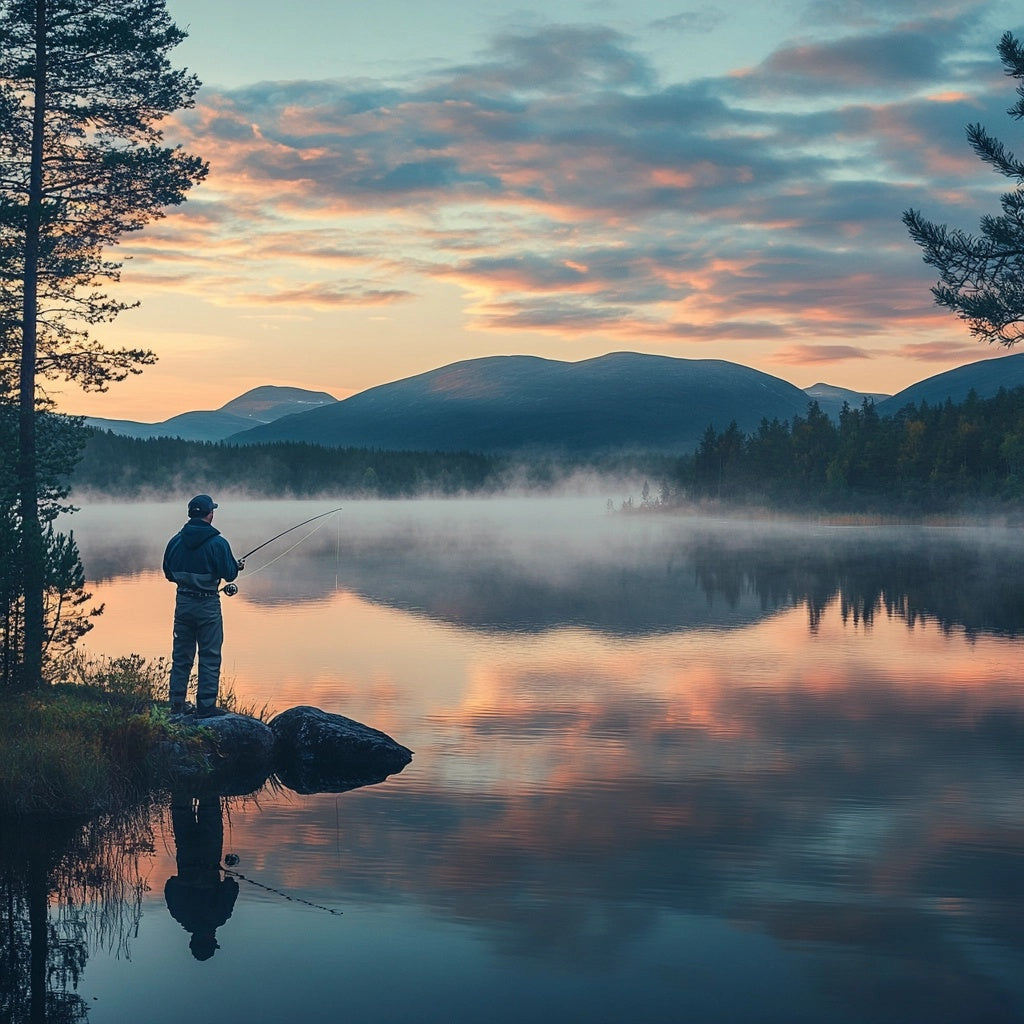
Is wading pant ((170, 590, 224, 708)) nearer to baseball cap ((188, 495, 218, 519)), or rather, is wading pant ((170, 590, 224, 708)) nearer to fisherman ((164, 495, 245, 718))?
fisherman ((164, 495, 245, 718))

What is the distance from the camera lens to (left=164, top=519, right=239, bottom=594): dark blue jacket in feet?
52.1

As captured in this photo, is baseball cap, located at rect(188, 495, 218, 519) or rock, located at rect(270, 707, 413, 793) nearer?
rock, located at rect(270, 707, 413, 793)

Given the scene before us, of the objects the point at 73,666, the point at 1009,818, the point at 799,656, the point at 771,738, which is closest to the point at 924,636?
the point at 799,656

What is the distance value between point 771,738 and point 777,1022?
34.5 ft

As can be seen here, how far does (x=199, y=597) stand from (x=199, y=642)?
763 mm

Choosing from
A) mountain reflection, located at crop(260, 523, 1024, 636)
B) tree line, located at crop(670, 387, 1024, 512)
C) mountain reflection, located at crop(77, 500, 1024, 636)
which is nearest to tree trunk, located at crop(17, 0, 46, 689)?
mountain reflection, located at crop(77, 500, 1024, 636)

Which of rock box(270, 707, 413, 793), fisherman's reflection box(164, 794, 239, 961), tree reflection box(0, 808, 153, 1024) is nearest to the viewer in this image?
tree reflection box(0, 808, 153, 1024)

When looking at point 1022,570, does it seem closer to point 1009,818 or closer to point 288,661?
point 288,661

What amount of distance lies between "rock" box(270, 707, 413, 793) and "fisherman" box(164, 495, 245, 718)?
107cm

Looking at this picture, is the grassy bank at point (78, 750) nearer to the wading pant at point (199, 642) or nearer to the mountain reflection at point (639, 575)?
the wading pant at point (199, 642)

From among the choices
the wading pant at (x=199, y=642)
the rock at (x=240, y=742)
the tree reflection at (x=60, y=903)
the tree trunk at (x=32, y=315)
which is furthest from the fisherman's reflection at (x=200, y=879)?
the tree trunk at (x=32, y=315)

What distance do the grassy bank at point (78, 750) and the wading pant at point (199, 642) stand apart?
0.49m

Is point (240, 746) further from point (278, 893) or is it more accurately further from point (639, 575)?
point (639, 575)

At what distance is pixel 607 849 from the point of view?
39.1 feet
